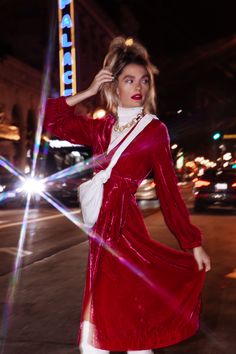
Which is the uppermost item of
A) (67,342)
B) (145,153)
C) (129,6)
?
(129,6)

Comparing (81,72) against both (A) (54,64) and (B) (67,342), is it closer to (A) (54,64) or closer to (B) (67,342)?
(A) (54,64)

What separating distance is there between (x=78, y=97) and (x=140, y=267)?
940mm

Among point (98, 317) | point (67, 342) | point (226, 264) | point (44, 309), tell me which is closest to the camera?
point (98, 317)

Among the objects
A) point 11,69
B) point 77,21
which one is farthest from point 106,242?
Answer: point 77,21

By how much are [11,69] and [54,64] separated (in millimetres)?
7617

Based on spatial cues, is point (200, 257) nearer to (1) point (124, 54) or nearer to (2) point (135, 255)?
(2) point (135, 255)

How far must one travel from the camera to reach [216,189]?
1817 cm

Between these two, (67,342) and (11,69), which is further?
(11,69)

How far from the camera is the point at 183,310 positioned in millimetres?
2895

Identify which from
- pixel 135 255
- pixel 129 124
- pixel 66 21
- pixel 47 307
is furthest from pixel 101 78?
pixel 66 21

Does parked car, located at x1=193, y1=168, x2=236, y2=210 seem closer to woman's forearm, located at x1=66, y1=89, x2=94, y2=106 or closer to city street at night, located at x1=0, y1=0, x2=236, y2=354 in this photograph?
city street at night, located at x1=0, y1=0, x2=236, y2=354

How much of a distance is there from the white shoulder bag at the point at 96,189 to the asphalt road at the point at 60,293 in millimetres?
1837

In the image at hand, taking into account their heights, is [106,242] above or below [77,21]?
below

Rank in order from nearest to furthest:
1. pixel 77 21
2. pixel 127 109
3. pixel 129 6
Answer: pixel 127 109
pixel 77 21
pixel 129 6
